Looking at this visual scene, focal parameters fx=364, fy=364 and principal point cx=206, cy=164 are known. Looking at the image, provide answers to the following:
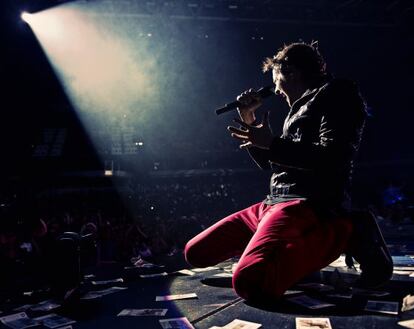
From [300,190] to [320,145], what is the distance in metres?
0.28

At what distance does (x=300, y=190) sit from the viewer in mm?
1856

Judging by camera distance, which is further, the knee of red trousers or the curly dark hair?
the curly dark hair

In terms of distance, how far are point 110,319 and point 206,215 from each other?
9.03 metres

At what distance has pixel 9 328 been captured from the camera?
2219mm

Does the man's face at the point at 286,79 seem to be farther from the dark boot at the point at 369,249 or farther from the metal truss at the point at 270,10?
the metal truss at the point at 270,10

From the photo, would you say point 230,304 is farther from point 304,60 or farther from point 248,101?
point 304,60

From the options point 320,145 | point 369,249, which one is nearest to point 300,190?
point 320,145

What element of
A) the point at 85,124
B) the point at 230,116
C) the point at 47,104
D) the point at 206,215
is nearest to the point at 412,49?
the point at 230,116

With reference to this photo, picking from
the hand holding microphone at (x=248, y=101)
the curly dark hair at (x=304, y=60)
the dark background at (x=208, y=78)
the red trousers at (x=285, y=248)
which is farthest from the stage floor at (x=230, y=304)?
the dark background at (x=208, y=78)

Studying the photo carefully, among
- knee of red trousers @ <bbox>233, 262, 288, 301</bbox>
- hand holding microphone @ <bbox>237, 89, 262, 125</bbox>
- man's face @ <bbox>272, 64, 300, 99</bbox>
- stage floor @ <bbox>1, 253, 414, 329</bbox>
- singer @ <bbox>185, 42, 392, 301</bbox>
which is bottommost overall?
stage floor @ <bbox>1, 253, 414, 329</bbox>

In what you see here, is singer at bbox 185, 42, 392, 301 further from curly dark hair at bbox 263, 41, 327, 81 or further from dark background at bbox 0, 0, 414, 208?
dark background at bbox 0, 0, 414, 208

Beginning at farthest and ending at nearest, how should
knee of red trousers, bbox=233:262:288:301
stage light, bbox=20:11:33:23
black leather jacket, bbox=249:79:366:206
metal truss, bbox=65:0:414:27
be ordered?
metal truss, bbox=65:0:414:27, stage light, bbox=20:11:33:23, black leather jacket, bbox=249:79:366:206, knee of red trousers, bbox=233:262:288:301

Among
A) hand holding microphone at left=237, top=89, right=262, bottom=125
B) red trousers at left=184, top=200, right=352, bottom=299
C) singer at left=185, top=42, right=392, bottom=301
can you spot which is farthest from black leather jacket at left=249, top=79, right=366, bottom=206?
hand holding microphone at left=237, top=89, right=262, bottom=125

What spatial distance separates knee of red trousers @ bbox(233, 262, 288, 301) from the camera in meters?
1.57
